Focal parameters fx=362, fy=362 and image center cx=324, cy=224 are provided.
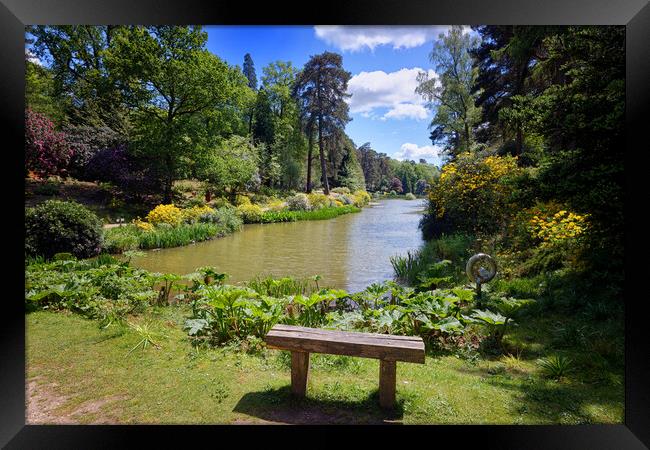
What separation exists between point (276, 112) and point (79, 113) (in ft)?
14.3

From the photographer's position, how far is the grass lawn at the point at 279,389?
94.6 inches

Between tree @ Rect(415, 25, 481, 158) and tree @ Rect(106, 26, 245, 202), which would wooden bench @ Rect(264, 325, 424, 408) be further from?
tree @ Rect(415, 25, 481, 158)

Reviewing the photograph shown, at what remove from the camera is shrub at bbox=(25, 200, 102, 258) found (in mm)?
5450

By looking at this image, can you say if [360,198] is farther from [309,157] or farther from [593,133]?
[593,133]

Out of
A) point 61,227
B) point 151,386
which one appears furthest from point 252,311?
point 61,227

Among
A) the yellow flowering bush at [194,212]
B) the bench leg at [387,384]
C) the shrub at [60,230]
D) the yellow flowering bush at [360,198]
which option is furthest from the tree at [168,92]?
the bench leg at [387,384]

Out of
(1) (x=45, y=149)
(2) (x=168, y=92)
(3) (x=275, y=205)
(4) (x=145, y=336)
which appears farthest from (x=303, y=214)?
(4) (x=145, y=336)

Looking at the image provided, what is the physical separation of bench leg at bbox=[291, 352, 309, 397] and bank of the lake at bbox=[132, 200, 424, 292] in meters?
3.06

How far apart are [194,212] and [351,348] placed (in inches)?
285

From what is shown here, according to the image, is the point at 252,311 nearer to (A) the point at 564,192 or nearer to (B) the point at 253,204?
(A) the point at 564,192

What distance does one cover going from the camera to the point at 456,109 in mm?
10891

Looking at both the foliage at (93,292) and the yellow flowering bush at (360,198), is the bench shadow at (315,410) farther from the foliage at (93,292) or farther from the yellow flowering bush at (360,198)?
the yellow flowering bush at (360,198)
